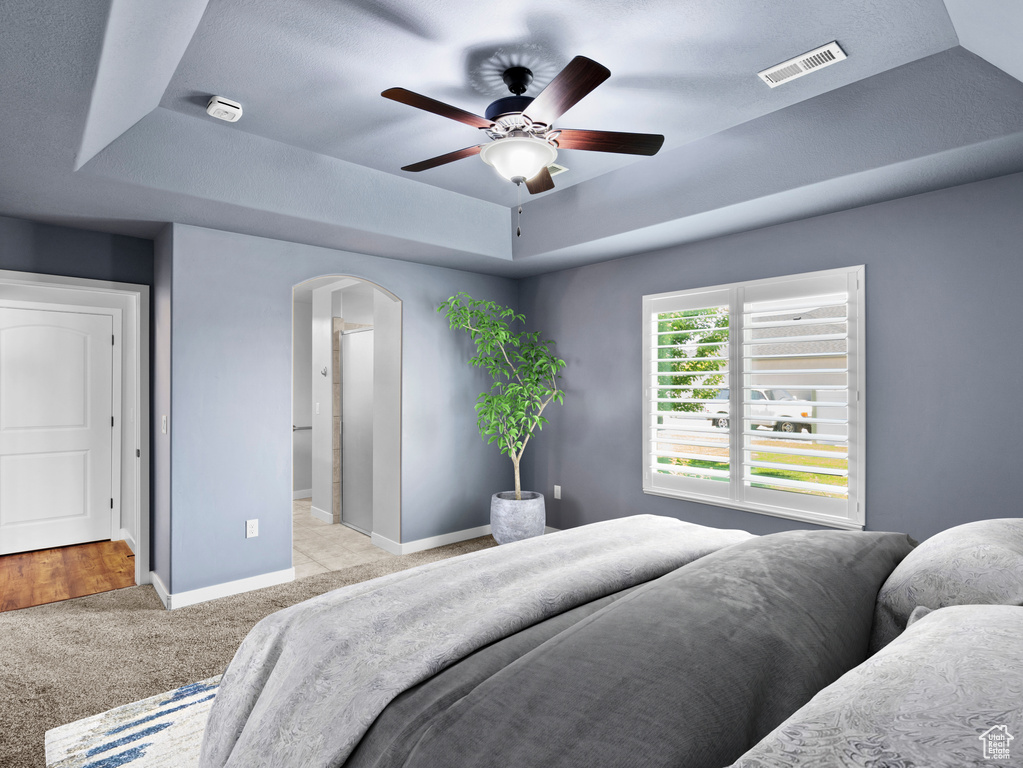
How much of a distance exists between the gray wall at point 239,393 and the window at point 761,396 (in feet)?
6.37

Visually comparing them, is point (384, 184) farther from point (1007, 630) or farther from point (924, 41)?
point (1007, 630)

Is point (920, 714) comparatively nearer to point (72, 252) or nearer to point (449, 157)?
point (449, 157)

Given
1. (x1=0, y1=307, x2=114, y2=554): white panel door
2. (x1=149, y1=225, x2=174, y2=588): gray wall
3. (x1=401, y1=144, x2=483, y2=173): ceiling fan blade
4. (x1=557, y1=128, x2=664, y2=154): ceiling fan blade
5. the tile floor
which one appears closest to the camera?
(x1=557, y1=128, x2=664, y2=154): ceiling fan blade

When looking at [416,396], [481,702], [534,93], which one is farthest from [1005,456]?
[416,396]

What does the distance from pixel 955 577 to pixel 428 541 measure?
3904 millimetres

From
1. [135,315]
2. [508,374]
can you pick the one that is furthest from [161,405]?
[508,374]

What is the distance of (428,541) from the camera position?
463 cm

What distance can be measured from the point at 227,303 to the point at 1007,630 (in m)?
3.86

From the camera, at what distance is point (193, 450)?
3.47 meters

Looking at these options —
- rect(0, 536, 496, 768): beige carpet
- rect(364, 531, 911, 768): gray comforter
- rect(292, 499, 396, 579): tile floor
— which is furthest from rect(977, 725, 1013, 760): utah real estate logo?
rect(292, 499, 396, 579): tile floor

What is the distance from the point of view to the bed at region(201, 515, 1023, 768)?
810 millimetres

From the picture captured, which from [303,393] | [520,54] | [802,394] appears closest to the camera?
[520,54]

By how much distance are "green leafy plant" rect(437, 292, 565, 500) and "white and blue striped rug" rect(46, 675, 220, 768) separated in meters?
2.56

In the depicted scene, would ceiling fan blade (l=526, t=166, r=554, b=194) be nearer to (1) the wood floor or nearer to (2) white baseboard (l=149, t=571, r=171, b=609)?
(2) white baseboard (l=149, t=571, r=171, b=609)
